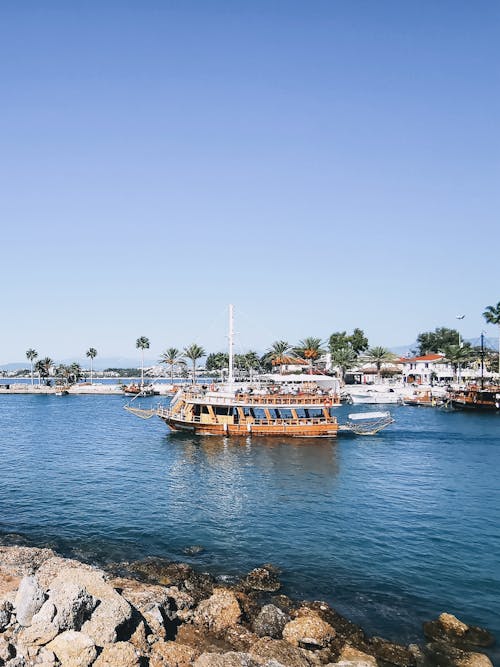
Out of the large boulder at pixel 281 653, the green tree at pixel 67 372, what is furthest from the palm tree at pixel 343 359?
the large boulder at pixel 281 653

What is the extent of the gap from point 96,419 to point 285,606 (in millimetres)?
79455

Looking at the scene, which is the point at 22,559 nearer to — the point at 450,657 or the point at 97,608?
the point at 97,608

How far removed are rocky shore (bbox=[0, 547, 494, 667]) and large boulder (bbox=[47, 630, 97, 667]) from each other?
27 millimetres

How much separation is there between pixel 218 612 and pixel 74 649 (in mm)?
6708

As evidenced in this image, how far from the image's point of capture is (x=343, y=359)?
151 metres

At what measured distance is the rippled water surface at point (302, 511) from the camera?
2419cm

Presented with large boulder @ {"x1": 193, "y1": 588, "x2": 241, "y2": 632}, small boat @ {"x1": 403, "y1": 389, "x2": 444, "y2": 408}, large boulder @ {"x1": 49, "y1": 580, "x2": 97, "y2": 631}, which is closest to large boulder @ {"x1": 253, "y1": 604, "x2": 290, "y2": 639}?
large boulder @ {"x1": 193, "y1": 588, "x2": 241, "y2": 632}

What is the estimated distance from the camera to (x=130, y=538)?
1184 inches

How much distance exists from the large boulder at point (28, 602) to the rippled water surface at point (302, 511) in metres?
11.1

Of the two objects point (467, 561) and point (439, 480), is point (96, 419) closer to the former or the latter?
point (439, 480)

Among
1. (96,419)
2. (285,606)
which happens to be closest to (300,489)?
(285,606)

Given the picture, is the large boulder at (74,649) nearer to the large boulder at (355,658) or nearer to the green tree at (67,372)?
the large boulder at (355,658)

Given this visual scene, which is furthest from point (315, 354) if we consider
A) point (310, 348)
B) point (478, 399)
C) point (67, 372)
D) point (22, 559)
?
point (22, 559)

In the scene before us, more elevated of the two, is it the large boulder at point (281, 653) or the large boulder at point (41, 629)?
the large boulder at point (41, 629)
